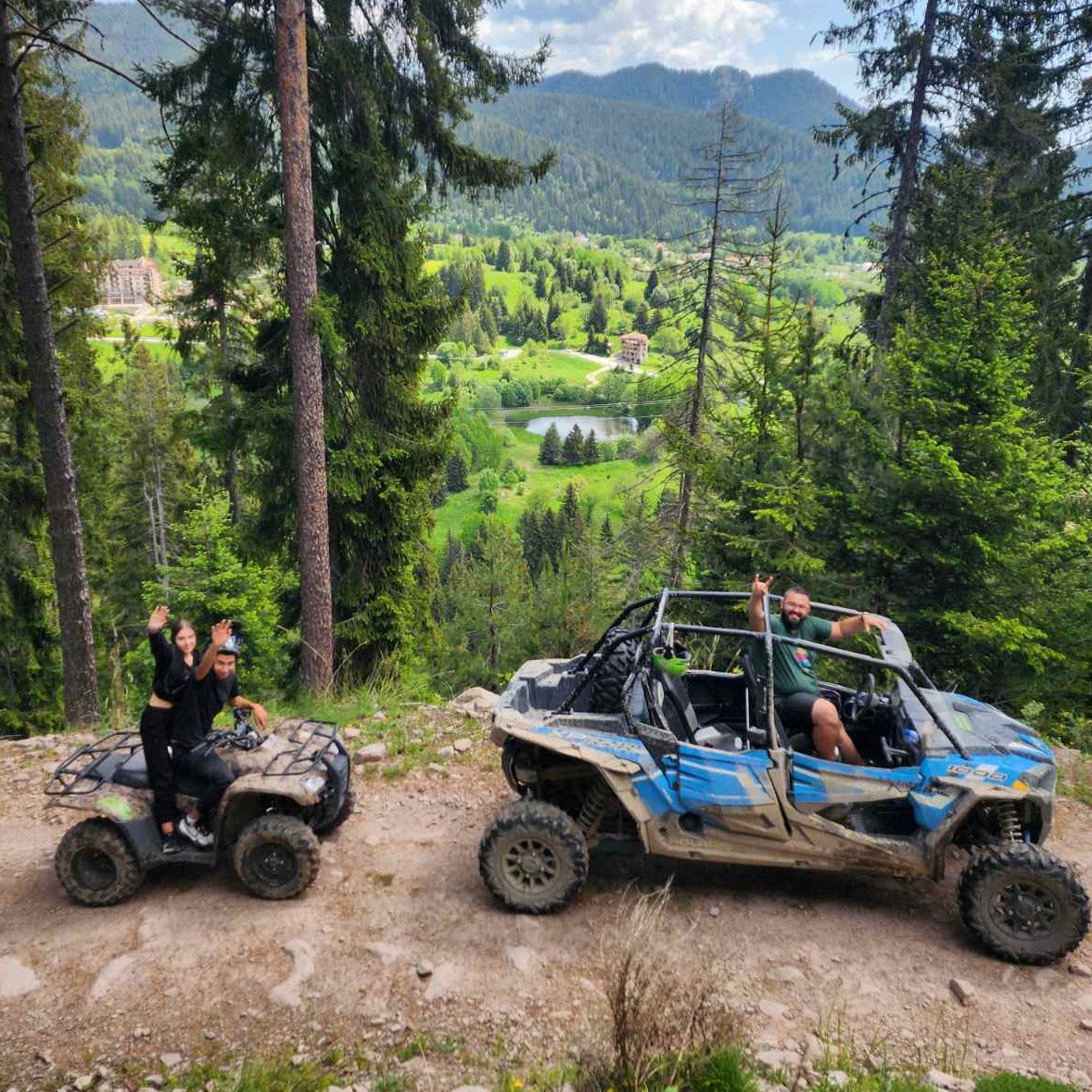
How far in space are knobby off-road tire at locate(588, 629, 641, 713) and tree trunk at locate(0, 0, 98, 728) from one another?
25.0 feet

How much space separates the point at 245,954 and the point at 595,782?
8.88 ft

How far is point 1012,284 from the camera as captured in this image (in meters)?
9.83

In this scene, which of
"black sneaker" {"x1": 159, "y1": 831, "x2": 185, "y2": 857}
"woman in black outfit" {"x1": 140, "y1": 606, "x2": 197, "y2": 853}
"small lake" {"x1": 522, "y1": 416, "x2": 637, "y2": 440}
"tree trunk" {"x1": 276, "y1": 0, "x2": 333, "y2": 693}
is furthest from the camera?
"small lake" {"x1": 522, "y1": 416, "x2": 637, "y2": 440}

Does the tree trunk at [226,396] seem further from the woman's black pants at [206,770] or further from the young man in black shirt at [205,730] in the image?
the woman's black pants at [206,770]

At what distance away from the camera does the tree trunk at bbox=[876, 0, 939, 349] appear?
1616 cm

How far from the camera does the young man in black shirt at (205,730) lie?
5.80 metres

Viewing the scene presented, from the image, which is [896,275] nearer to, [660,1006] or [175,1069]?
[660,1006]

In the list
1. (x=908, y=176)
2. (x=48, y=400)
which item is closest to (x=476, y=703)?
(x=48, y=400)

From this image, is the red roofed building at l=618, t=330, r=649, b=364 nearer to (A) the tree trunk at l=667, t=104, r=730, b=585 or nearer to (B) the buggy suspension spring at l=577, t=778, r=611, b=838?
(A) the tree trunk at l=667, t=104, r=730, b=585

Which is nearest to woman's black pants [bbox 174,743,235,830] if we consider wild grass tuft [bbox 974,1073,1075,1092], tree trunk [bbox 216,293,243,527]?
wild grass tuft [bbox 974,1073,1075,1092]

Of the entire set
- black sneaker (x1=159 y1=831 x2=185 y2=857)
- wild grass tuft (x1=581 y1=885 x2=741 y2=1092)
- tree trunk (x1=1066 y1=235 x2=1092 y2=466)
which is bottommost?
black sneaker (x1=159 y1=831 x2=185 y2=857)

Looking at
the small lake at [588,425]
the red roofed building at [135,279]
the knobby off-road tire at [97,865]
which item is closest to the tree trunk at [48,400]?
the knobby off-road tire at [97,865]

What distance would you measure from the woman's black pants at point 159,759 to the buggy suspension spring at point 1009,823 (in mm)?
6050

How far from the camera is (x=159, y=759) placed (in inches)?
229
